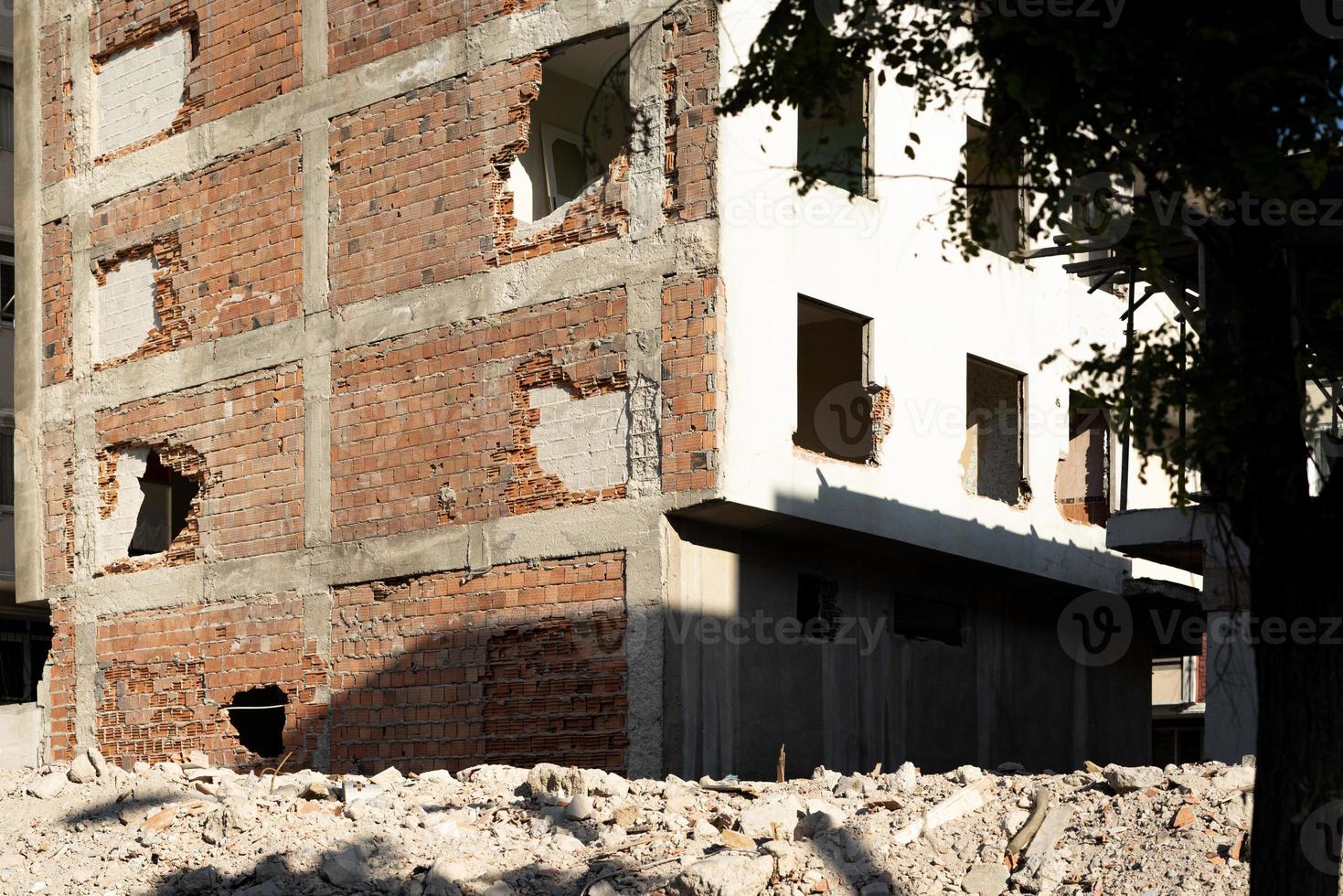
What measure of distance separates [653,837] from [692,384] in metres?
5.09

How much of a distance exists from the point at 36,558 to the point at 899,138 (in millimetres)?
11007

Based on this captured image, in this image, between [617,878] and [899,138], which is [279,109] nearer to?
[899,138]

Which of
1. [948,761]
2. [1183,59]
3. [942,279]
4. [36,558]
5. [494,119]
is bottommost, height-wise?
[948,761]

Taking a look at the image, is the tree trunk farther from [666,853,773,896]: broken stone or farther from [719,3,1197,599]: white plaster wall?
[719,3,1197,599]: white plaster wall

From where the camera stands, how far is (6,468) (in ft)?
75.4

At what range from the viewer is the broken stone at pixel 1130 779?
10523mm

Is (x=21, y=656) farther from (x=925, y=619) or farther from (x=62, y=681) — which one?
(x=925, y=619)

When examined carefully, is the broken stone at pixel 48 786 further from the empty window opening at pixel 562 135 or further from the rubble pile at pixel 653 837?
the empty window opening at pixel 562 135

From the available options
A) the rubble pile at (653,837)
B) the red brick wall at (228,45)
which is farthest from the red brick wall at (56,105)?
the rubble pile at (653,837)

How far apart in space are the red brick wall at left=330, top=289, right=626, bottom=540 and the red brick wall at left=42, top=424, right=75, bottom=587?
437 cm

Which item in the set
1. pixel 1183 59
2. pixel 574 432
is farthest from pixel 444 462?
pixel 1183 59

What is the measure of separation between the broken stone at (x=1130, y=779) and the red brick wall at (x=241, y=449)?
939 centimetres

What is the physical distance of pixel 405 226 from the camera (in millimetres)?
16875

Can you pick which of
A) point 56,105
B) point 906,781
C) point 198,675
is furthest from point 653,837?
point 56,105
